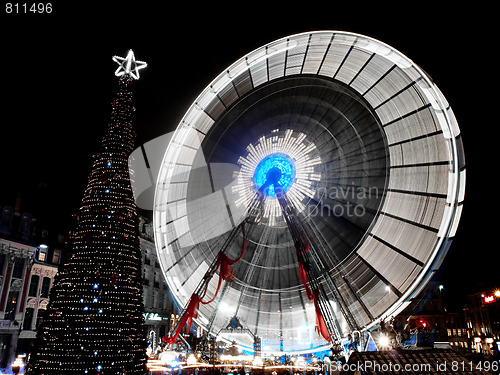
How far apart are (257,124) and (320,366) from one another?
10.4 meters

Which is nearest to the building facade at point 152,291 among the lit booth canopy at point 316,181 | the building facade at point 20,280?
the building facade at point 20,280

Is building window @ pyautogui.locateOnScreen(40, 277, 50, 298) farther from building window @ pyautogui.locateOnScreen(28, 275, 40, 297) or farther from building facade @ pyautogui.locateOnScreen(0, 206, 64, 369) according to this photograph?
building window @ pyautogui.locateOnScreen(28, 275, 40, 297)

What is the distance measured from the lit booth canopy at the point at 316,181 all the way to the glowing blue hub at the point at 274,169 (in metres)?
0.06

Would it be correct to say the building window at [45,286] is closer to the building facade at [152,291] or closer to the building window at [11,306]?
the building window at [11,306]

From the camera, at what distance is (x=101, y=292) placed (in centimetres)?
766

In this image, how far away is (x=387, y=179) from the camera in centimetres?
1177

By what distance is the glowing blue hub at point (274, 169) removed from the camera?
13398mm

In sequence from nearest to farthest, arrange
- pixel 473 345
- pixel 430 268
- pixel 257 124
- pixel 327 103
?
pixel 430 268 < pixel 327 103 < pixel 257 124 < pixel 473 345

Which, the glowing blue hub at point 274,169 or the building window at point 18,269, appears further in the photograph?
the building window at point 18,269

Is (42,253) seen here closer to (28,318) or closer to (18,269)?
(18,269)

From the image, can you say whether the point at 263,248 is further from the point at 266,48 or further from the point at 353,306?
the point at 266,48

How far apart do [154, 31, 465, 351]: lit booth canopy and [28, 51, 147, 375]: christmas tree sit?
5.04m

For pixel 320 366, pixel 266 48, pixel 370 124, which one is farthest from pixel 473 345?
pixel 266 48

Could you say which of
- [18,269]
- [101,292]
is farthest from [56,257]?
[101,292]
